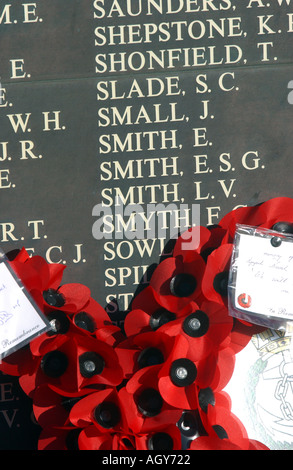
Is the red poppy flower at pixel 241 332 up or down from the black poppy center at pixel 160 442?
up

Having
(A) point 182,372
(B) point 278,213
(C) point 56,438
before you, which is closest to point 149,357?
(A) point 182,372

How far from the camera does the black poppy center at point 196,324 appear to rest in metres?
2.73

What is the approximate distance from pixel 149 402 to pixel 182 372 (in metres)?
0.17

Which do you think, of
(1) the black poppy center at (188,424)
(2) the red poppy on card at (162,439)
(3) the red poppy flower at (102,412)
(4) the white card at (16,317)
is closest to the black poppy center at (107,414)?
(3) the red poppy flower at (102,412)

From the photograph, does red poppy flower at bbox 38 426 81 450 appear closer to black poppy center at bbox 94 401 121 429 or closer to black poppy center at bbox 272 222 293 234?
black poppy center at bbox 94 401 121 429

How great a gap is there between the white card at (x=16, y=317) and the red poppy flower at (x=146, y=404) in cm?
40

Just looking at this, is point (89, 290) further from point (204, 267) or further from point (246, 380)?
point (246, 380)

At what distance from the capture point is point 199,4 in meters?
3.09

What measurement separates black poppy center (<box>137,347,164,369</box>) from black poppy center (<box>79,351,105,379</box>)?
0.15 meters

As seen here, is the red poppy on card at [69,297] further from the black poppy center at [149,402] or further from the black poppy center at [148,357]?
the black poppy center at [149,402]

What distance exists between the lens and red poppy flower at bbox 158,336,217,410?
8.63 ft

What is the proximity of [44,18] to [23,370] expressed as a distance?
4.96 feet

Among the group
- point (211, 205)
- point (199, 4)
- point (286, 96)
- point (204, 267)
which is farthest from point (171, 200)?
point (199, 4)

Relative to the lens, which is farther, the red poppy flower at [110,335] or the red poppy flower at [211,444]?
the red poppy flower at [110,335]
